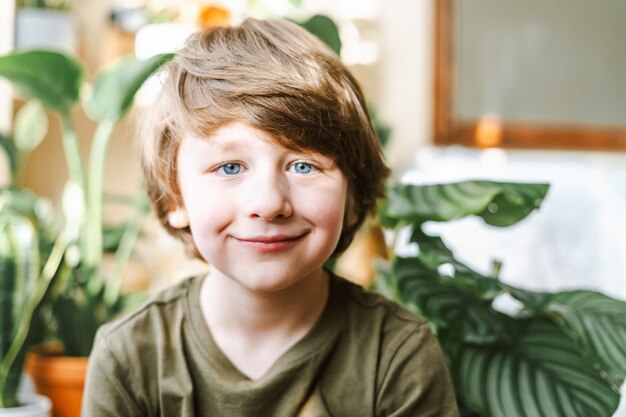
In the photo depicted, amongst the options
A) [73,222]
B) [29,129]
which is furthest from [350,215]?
[29,129]

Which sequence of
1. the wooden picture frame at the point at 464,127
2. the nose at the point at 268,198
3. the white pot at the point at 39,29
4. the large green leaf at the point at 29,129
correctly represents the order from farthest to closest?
1. the wooden picture frame at the point at 464,127
2. the white pot at the point at 39,29
3. the large green leaf at the point at 29,129
4. the nose at the point at 268,198

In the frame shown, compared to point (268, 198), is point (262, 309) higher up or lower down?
lower down

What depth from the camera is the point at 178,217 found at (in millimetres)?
811

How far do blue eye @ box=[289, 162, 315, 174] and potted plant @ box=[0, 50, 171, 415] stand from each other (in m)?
0.41

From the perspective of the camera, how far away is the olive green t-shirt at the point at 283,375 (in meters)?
0.77

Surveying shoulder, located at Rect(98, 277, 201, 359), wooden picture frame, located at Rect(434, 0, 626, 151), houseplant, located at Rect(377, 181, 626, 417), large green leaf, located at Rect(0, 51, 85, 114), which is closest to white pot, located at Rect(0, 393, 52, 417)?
shoulder, located at Rect(98, 277, 201, 359)

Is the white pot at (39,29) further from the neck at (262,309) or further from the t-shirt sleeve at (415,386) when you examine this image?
the t-shirt sleeve at (415,386)

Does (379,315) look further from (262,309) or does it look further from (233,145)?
(233,145)

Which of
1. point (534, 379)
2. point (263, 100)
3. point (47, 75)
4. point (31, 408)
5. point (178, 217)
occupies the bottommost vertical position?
point (31, 408)

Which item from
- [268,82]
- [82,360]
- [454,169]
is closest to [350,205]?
[268,82]

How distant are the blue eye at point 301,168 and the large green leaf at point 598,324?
0.46m

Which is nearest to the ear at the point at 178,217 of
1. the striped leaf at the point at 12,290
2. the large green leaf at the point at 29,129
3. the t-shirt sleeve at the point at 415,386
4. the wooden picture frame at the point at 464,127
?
the t-shirt sleeve at the point at 415,386

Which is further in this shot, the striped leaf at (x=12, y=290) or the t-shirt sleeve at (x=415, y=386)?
the striped leaf at (x=12, y=290)

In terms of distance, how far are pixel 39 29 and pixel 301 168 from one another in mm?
1086
